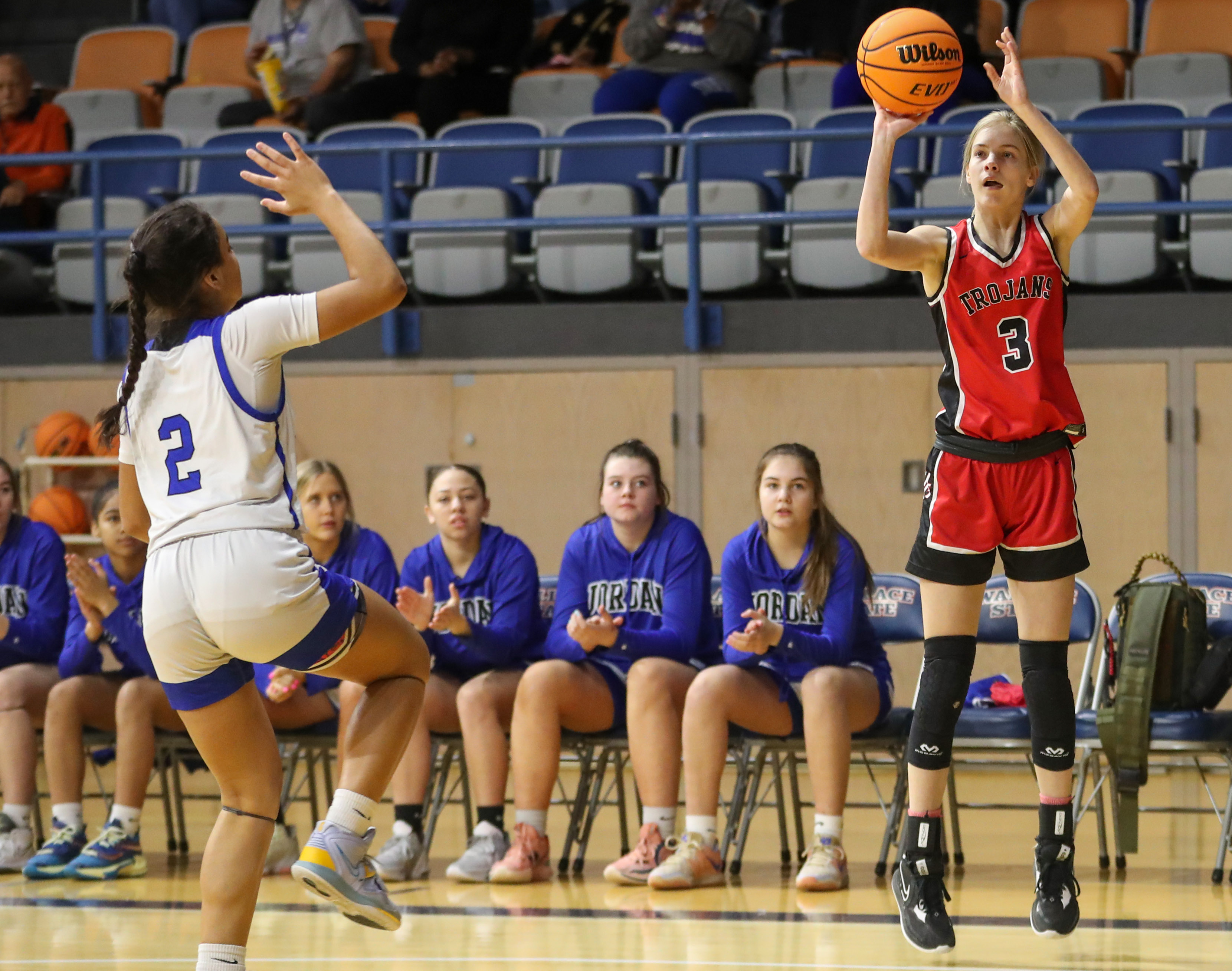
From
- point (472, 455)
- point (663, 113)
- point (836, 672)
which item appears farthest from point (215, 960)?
point (663, 113)

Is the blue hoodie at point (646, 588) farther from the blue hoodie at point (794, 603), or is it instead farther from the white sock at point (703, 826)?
the white sock at point (703, 826)

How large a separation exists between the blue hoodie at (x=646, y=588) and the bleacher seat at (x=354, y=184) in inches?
117

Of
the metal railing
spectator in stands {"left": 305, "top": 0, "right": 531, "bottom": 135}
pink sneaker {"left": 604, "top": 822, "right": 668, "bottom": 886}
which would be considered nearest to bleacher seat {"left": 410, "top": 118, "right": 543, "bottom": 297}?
the metal railing

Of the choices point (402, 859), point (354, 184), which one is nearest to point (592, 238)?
point (354, 184)

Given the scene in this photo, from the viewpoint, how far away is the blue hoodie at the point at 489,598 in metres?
5.58

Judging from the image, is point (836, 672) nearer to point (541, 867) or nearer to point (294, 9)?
point (541, 867)

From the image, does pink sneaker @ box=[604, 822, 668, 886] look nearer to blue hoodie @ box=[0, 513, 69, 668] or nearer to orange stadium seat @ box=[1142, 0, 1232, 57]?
blue hoodie @ box=[0, 513, 69, 668]

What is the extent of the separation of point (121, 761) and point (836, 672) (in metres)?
2.44

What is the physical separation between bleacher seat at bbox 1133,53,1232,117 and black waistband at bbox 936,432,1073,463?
17.2 ft

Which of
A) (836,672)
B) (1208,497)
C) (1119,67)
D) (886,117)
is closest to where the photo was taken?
(886,117)

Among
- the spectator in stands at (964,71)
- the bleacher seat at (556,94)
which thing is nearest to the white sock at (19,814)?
the bleacher seat at (556,94)

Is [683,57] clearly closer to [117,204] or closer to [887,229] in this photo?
[117,204]

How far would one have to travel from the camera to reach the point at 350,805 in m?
3.38

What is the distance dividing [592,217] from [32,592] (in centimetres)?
325
